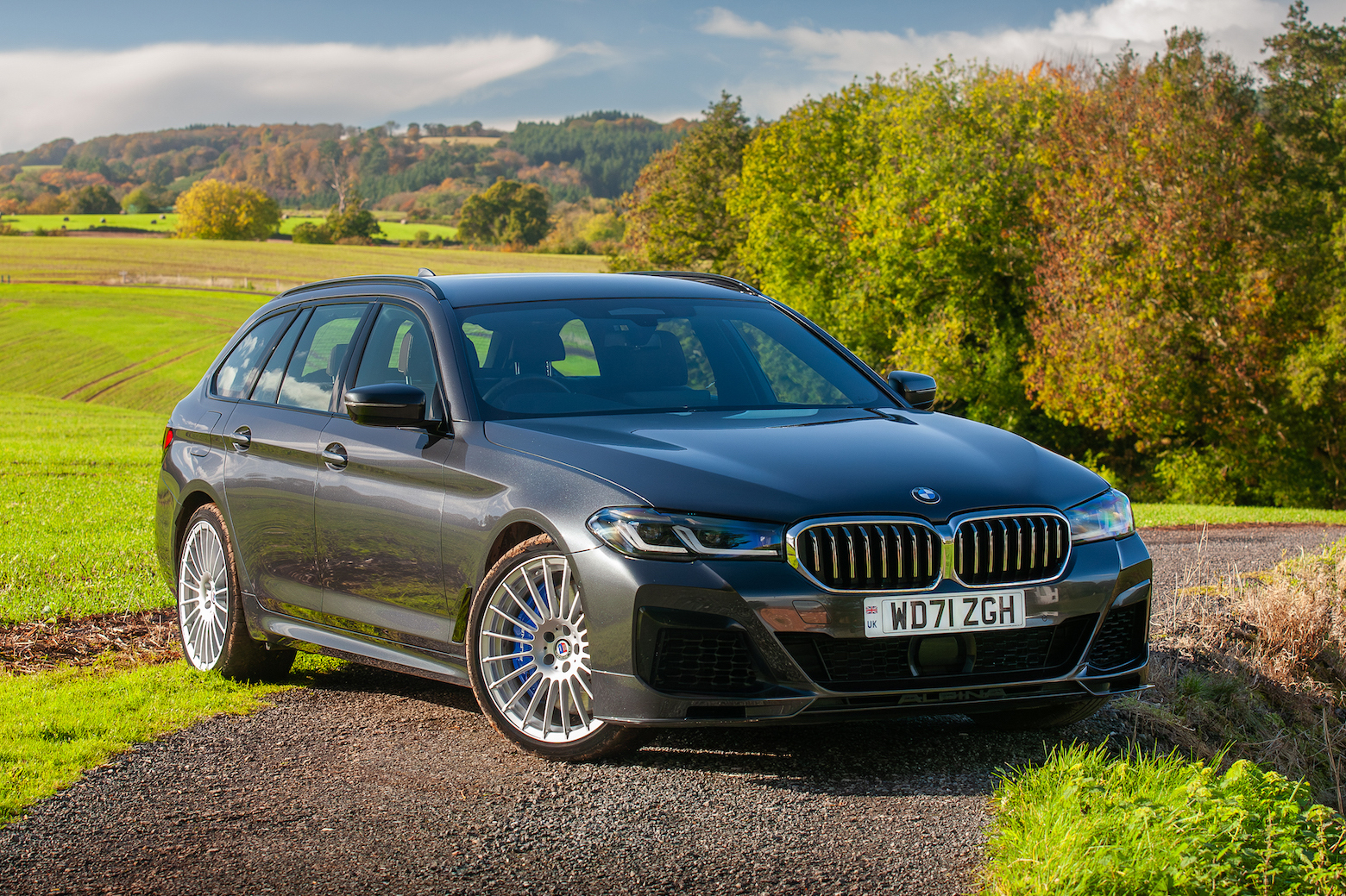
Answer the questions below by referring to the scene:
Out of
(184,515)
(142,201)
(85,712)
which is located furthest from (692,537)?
(142,201)

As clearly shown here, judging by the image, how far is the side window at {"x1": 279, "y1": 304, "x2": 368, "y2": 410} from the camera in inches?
237

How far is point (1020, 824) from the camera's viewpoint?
12.7 ft

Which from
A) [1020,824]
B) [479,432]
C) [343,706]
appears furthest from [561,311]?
[1020,824]

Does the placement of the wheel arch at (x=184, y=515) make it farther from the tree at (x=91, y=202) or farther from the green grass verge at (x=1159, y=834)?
the tree at (x=91, y=202)

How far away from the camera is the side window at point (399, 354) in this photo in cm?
552

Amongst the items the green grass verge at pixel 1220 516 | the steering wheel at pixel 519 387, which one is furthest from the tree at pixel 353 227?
the steering wheel at pixel 519 387

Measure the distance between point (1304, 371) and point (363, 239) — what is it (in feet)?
297

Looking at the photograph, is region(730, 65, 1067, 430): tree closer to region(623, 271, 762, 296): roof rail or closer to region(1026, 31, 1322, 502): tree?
region(1026, 31, 1322, 502): tree

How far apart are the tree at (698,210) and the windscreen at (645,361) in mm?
47436

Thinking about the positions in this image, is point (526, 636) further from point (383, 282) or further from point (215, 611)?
point (215, 611)

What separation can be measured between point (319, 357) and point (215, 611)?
143 cm

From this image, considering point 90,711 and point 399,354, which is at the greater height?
point 399,354

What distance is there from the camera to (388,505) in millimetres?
5285

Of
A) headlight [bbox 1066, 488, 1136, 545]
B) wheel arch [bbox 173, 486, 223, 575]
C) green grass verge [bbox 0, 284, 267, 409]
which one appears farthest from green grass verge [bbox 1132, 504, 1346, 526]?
green grass verge [bbox 0, 284, 267, 409]
